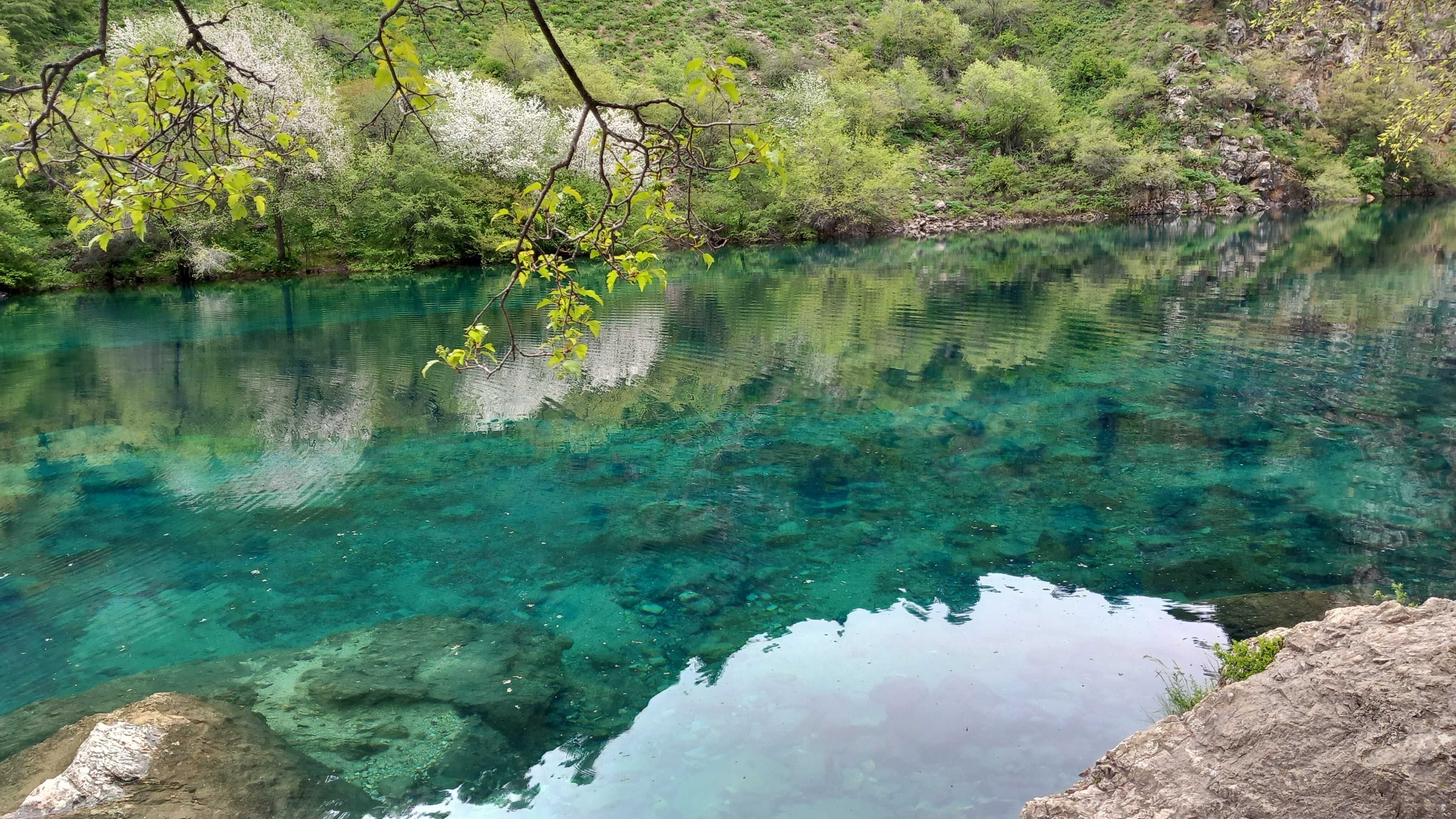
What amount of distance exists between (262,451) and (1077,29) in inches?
3850

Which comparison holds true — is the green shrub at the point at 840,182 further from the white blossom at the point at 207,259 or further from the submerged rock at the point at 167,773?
the submerged rock at the point at 167,773

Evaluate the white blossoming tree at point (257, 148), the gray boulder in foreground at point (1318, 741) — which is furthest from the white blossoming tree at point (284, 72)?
the gray boulder in foreground at point (1318, 741)

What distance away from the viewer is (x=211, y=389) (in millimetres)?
19219

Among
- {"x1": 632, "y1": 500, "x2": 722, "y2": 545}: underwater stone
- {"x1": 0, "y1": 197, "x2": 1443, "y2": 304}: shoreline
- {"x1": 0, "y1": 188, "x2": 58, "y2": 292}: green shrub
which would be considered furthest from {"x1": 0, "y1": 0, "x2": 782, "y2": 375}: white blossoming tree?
{"x1": 0, "y1": 197, "x2": 1443, "y2": 304}: shoreline

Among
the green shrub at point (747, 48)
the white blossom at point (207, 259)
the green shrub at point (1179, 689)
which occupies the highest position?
the green shrub at point (747, 48)

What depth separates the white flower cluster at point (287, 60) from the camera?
4069cm

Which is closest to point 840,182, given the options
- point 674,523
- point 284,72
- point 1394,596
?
point 284,72

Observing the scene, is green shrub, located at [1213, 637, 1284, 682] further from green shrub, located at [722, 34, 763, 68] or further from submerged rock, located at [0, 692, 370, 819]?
green shrub, located at [722, 34, 763, 68]

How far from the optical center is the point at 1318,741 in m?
3.76

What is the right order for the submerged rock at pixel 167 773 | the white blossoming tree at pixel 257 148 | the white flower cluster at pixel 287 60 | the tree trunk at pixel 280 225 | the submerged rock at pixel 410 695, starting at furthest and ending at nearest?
the tree trunk at pixel 280 225, the white flower cluster at pixel 287 60, the submerged rock at pixel 410 695, the submerged rock at pixel 167 773, the white blossoming tree at pixel 257 148

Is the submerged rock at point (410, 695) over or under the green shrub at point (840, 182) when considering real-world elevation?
under

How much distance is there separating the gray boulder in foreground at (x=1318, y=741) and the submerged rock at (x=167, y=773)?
503 centimetres

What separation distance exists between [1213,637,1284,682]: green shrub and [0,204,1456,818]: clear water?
1421 mm

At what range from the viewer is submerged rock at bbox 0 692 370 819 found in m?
5.19
